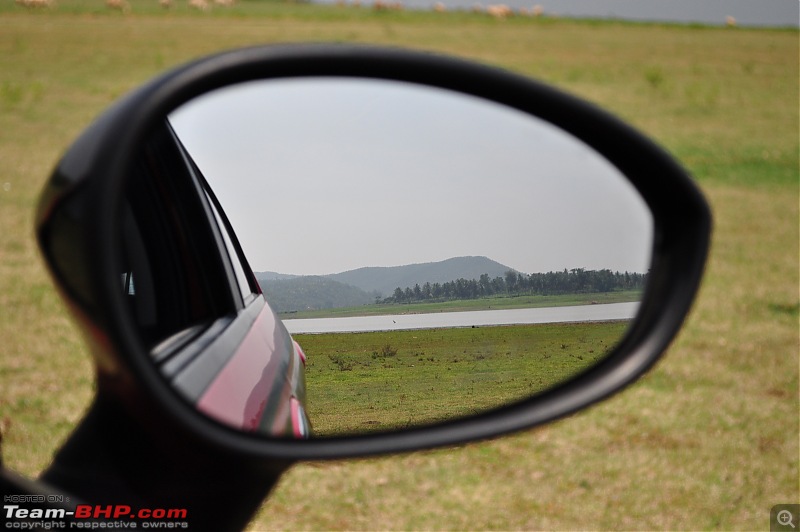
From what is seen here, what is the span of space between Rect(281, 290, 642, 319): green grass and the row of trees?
0.03 feet

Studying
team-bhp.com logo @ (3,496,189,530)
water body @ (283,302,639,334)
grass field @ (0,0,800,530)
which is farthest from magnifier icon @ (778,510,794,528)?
team-bhp.com logo @ (3,496,189,530)

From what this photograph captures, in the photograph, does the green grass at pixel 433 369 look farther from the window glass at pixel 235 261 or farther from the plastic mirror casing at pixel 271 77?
the window glass at pixel 235 261

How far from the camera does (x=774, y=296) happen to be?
7219 millimetres

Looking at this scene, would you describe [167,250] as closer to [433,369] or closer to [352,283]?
[352,283]

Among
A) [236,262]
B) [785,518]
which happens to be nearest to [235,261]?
[236,262]

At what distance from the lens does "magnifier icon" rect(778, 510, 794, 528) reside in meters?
3.53

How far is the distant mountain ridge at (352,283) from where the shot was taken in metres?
1.56

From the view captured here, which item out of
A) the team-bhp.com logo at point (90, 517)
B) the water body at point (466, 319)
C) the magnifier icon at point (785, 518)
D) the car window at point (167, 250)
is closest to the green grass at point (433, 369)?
the water body at point (466, 319)

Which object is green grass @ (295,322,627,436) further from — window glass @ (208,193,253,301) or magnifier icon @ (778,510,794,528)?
magnifier icon @ (778,510,794,528)

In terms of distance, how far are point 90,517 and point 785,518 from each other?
10.9 feet

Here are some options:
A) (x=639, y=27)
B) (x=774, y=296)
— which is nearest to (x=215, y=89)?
(x=774, y=296)

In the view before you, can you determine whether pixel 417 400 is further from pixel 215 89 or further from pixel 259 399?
pixel 215 89

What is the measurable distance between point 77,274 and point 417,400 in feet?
2.63

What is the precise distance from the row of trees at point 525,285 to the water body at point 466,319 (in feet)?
0.12
